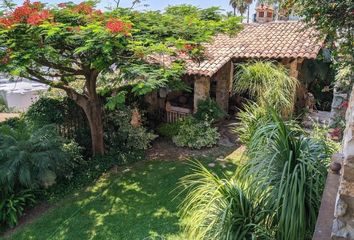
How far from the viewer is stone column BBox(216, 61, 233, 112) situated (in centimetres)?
1374

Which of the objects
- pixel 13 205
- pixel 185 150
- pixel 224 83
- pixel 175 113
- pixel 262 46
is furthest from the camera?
pixel 224 83

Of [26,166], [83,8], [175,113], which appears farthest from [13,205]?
[175,113]

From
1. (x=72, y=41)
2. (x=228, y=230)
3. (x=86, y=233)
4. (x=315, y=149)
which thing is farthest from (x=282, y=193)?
(x=72, y=41)

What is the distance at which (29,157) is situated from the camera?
26.3 ft

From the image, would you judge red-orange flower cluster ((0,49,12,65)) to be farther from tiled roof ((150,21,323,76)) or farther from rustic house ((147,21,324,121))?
rustic house ((147,21,324,121))

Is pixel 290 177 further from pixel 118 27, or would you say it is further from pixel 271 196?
pixel 118 27

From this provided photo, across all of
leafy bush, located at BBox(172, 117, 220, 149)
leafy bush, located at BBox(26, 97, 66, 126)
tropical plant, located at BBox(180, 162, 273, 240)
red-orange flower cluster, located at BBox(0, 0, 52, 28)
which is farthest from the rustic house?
tropical plant, located at BBox(180, 162, 273, 240)

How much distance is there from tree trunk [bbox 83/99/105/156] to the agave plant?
1.48m

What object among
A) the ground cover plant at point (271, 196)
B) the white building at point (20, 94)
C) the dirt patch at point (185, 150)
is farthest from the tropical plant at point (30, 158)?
the white building at point (20, 94)

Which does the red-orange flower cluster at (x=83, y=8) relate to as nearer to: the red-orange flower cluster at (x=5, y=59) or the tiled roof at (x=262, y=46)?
the red-orange flower cluster at (x=5, y=59)

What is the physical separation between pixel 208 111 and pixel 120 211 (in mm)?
6044

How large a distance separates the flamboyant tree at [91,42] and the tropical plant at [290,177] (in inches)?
161

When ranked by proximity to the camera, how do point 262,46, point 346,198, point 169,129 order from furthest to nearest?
point 262,46
point 169,129
point 346,198

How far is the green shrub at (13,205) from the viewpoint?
7.45 metres
